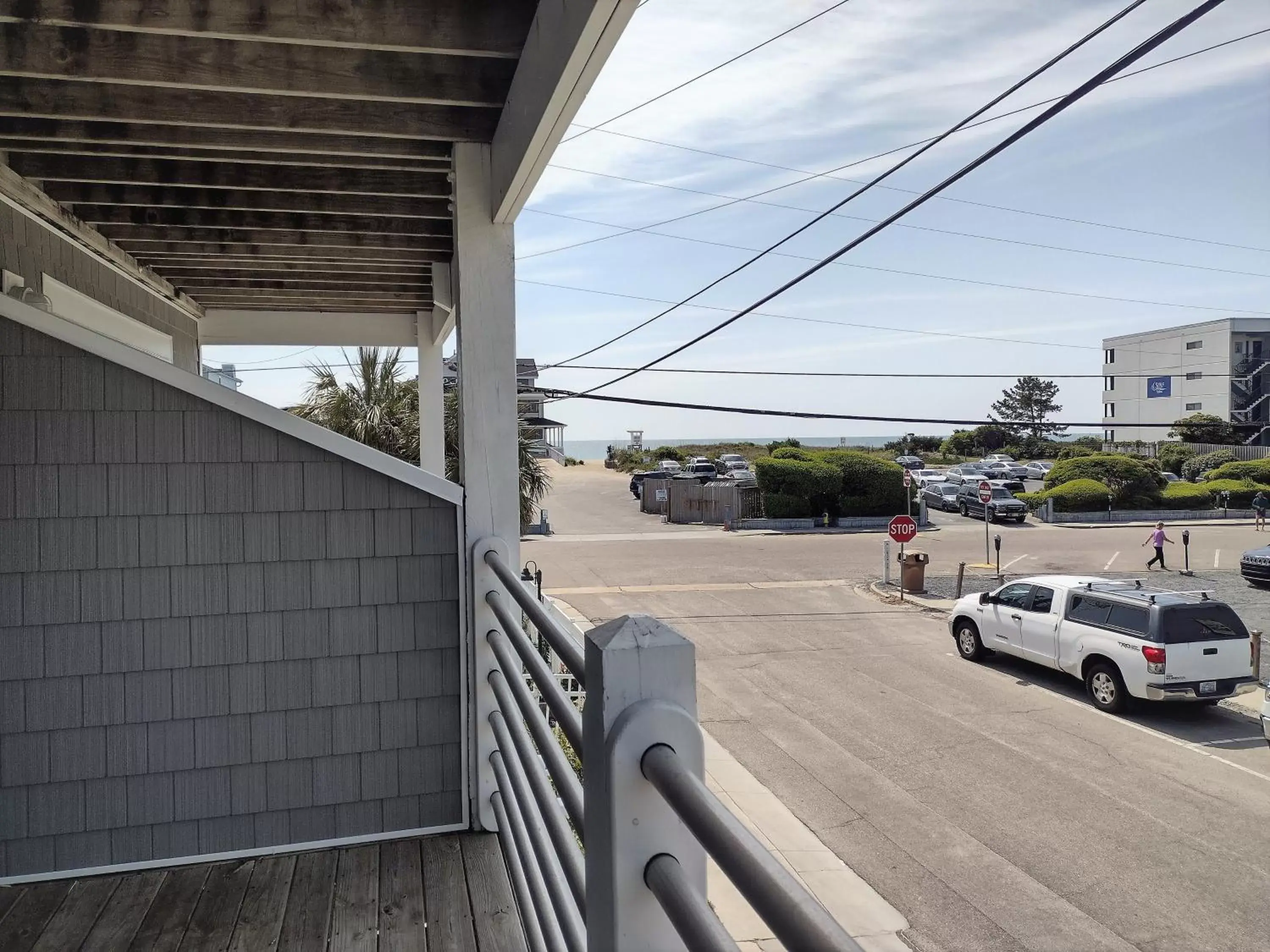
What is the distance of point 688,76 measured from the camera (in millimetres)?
9250

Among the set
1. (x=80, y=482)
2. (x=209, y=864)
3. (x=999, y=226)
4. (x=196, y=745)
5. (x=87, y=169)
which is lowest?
(x=209, y=864)

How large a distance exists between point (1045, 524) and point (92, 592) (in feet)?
96.3

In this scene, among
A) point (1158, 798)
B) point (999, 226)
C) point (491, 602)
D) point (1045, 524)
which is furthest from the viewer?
point (1045, 524)

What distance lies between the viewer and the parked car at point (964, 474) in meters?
33.0

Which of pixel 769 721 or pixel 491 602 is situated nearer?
pixel 491 602

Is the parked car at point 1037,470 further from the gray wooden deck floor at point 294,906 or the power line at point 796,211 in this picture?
the gray wooden deck floor at point 294,906

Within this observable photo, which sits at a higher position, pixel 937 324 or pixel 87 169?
pixel 937 324

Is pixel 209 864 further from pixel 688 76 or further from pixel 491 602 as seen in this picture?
pixel 688 76

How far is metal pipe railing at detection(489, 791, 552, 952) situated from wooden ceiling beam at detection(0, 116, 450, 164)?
242 cm

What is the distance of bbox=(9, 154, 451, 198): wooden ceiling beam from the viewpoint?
12.2 feet

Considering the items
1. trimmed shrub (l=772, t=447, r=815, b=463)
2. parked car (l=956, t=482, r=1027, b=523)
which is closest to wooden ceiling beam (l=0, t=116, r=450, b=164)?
trimmed shrub (l=772, t=447, r=815, b=463)

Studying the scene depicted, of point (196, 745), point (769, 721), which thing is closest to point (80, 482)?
point (196, 745)

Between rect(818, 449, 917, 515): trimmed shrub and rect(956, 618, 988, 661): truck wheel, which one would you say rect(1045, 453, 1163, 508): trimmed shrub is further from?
rect(956, 618, 988, 661): truck wheel

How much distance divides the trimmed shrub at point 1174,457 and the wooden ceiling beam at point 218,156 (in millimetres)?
40399
